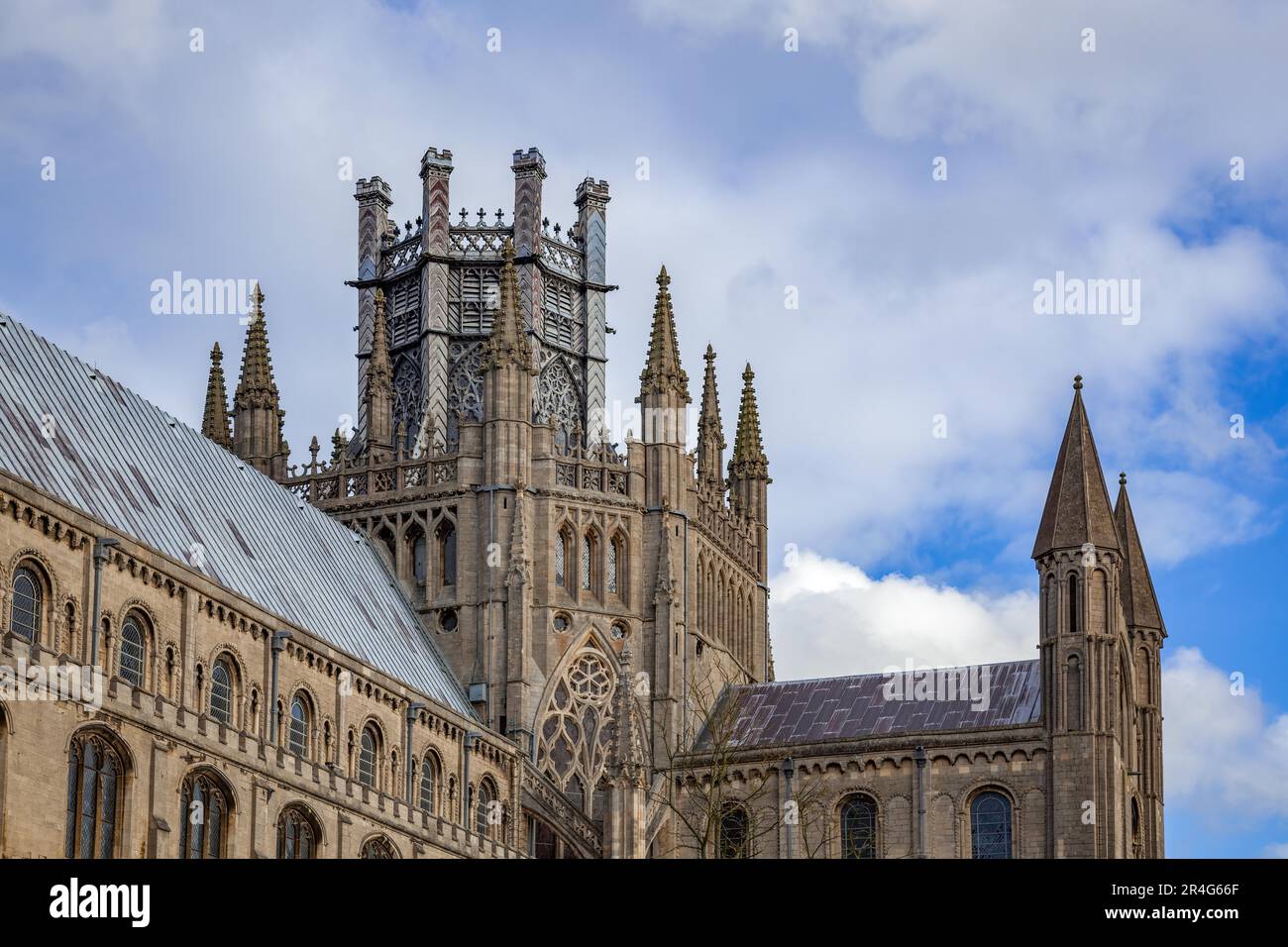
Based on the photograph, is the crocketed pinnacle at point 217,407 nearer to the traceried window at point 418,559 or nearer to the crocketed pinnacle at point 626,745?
the traceried window at point 418,559

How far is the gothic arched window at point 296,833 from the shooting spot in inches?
2864

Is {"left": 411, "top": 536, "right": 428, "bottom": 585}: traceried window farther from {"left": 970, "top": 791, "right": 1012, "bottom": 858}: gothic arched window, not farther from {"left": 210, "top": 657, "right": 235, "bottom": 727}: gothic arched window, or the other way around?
{"left": 210, "top": 657, "right": 235, "bottom": 727}: gothic arched window

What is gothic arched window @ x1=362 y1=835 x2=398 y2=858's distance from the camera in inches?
3039

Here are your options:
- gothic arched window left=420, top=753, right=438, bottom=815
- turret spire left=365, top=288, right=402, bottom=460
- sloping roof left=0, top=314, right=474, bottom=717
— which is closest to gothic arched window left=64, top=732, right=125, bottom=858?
sloping roof left=0, top=314, right=474, bottom=717

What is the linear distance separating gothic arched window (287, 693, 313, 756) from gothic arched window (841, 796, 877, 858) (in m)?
21.5

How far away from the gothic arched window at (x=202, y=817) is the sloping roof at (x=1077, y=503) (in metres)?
32.6

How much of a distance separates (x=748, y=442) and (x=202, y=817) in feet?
141

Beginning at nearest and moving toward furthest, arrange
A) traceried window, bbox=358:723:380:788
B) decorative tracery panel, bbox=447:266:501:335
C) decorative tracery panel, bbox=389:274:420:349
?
1. traceried window, bbox=358:723:380:788
2. decorative tracery panel, bbox=447:266:501:335
3. decorative tracery panel, bbox=389:274:420:349

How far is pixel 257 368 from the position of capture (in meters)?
101

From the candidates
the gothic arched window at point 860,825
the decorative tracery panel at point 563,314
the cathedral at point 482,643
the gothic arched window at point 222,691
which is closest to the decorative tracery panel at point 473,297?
the cathedral at point 482,643

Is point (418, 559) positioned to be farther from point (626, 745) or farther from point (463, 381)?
point (463, 381)

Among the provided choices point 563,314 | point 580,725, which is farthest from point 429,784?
point 563,314
